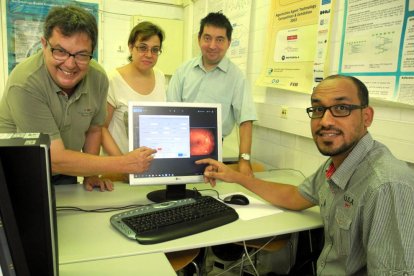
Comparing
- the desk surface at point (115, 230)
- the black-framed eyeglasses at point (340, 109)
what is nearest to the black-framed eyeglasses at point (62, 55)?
the desk surface at point (115, 230)

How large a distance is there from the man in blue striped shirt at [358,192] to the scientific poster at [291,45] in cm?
92

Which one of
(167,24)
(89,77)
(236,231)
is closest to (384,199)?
(236,231)

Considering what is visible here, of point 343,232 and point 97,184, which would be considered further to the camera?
point 97,184

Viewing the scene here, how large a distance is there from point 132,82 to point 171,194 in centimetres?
96

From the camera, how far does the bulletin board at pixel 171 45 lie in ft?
14.2

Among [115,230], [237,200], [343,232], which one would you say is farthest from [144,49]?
[343,232]

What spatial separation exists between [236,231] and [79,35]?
1014 millimetres

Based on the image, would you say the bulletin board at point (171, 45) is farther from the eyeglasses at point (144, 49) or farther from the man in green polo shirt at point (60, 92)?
the man in green polo shirt at point (60, 92)

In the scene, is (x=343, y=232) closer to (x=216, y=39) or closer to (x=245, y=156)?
(x=245, y=156)

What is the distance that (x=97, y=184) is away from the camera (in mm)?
1829

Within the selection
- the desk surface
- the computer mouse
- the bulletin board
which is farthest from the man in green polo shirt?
the bulletin board

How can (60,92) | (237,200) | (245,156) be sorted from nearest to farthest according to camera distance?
(60,92)
(237,200)
(245,156)

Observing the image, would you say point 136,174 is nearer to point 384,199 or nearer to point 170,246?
point 170,246

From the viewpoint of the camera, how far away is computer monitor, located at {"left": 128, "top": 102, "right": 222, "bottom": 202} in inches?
62.1
